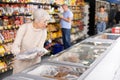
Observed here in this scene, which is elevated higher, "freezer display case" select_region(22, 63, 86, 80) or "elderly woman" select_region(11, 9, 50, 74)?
"elderly woman" select_region(11, 9, 50, 74)

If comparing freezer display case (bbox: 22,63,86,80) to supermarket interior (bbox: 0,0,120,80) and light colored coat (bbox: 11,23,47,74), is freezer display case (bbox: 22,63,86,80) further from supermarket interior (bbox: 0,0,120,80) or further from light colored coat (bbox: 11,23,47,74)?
light colored coat (bbox: 11,23,47,74)

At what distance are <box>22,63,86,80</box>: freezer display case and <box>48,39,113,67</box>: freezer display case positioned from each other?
0.17 metres

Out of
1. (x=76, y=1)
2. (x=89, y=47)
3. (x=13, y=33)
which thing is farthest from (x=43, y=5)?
(x=89, y=47)

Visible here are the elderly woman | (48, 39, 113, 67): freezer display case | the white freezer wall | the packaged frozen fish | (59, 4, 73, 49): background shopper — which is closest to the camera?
the white freezer wall

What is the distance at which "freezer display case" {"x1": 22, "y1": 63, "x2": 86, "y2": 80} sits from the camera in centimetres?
270

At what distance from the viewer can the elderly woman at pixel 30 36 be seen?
3.43m

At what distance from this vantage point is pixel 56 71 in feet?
9.50

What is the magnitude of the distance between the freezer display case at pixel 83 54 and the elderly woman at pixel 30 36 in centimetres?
33

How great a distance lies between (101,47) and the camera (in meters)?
4.24

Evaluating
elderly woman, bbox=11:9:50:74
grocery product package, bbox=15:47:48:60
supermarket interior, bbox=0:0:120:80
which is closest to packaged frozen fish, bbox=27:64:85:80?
supermarket interior, bbox=0:0:120:80

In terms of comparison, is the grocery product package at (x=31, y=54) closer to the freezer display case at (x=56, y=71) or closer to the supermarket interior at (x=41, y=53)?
the supermarket interior at (x=41, y=53)

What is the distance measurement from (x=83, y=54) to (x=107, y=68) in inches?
37.2

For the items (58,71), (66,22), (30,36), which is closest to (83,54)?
(30,36)

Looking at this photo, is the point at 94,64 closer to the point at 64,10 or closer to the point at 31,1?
the point at 31,1
